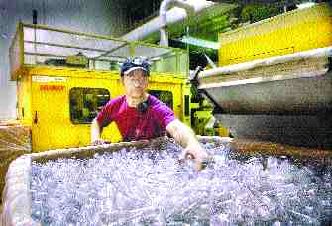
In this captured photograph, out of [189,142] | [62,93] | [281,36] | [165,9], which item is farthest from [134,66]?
[165,9]

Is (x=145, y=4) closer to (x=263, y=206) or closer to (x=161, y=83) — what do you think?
(x=161, y=83)

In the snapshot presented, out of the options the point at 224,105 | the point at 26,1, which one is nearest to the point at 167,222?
the point at 224,105

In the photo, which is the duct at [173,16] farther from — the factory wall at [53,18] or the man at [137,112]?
the man at [137,112]

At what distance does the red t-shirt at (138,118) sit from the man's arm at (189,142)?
22 centimetres

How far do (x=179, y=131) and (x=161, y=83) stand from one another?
3.93 m

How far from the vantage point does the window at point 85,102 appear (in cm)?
506

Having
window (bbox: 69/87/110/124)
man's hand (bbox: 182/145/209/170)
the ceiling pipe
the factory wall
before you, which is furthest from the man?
the factory wall

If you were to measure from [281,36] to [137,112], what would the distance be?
1.43 m

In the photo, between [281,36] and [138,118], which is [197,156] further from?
[281,36]

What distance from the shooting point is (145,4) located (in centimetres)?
1173

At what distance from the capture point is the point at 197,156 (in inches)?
77.8

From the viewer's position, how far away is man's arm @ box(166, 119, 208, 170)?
197 centimetres

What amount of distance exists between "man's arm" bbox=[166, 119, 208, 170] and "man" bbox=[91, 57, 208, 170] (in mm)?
16

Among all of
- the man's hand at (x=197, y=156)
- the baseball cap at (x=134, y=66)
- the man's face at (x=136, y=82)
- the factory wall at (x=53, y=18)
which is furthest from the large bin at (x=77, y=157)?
the factory wall at (x=53, y=18)
